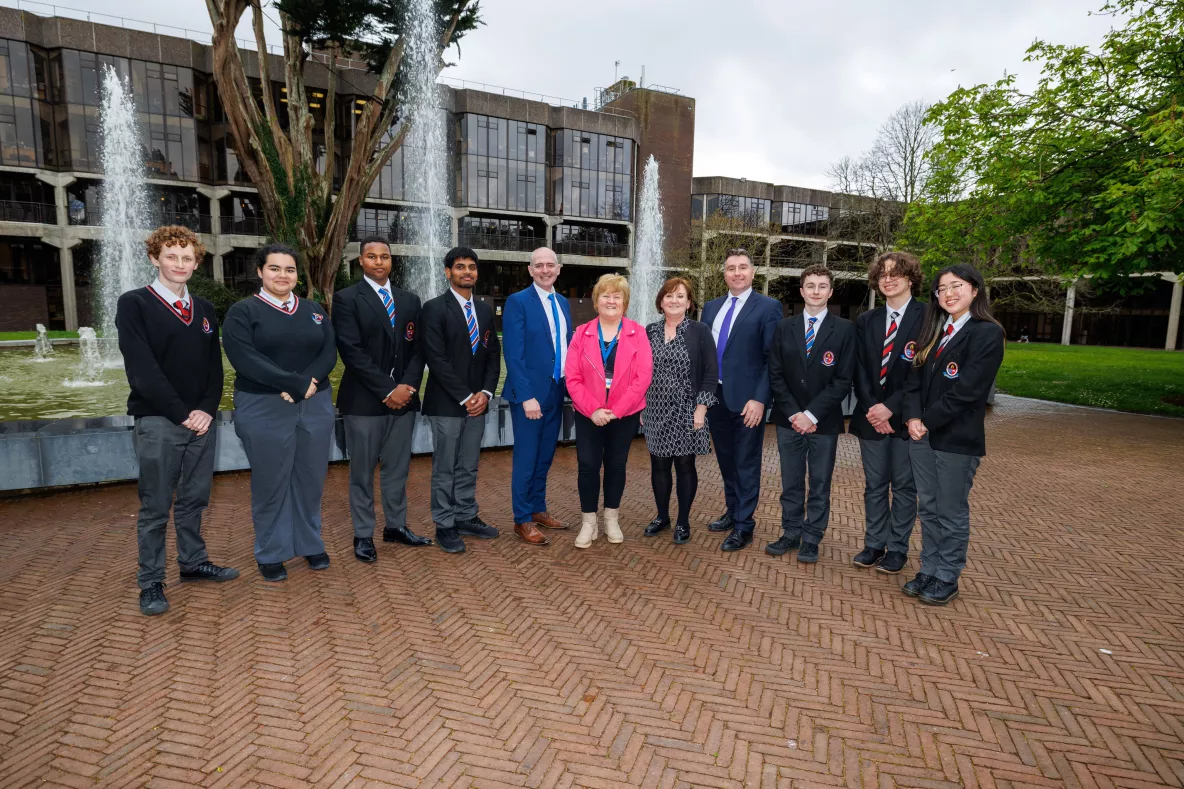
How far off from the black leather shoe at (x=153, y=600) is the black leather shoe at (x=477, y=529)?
6.63 feet

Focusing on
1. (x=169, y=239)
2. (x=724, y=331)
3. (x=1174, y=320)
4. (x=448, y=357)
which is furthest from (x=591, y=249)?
(x=169, y=239)

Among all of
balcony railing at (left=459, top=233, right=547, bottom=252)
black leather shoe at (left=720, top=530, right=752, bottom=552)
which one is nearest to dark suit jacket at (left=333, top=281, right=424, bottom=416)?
black leather shoe at (left=720, top=530, right=752, bottom=552)

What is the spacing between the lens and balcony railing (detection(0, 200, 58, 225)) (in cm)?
3161

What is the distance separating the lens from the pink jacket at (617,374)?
4711mm

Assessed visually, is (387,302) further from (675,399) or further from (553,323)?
(675,399)

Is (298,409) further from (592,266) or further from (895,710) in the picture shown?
(592,266)

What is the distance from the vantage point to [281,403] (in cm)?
A: 414

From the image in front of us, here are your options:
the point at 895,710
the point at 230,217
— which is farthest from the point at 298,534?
the point at 230,217

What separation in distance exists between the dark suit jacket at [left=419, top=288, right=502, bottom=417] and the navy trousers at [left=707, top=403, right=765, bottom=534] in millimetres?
1815

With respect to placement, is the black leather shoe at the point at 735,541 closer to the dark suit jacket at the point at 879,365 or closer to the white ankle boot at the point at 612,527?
the white ankle boot at the point at 612,527

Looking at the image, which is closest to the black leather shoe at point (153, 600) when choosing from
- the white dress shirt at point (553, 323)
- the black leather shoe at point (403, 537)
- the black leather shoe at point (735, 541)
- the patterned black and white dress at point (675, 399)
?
the black leather shoe at point (403, 537)

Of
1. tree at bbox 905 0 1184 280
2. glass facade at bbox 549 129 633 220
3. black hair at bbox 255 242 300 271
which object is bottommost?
black hair at bbox 255 242 300 271

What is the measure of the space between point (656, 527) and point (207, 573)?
3278mm

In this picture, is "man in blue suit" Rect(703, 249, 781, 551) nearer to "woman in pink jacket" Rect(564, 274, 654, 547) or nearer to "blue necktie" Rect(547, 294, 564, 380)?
"woman in pink jacket" Rect(564, 274, 654, 547)
